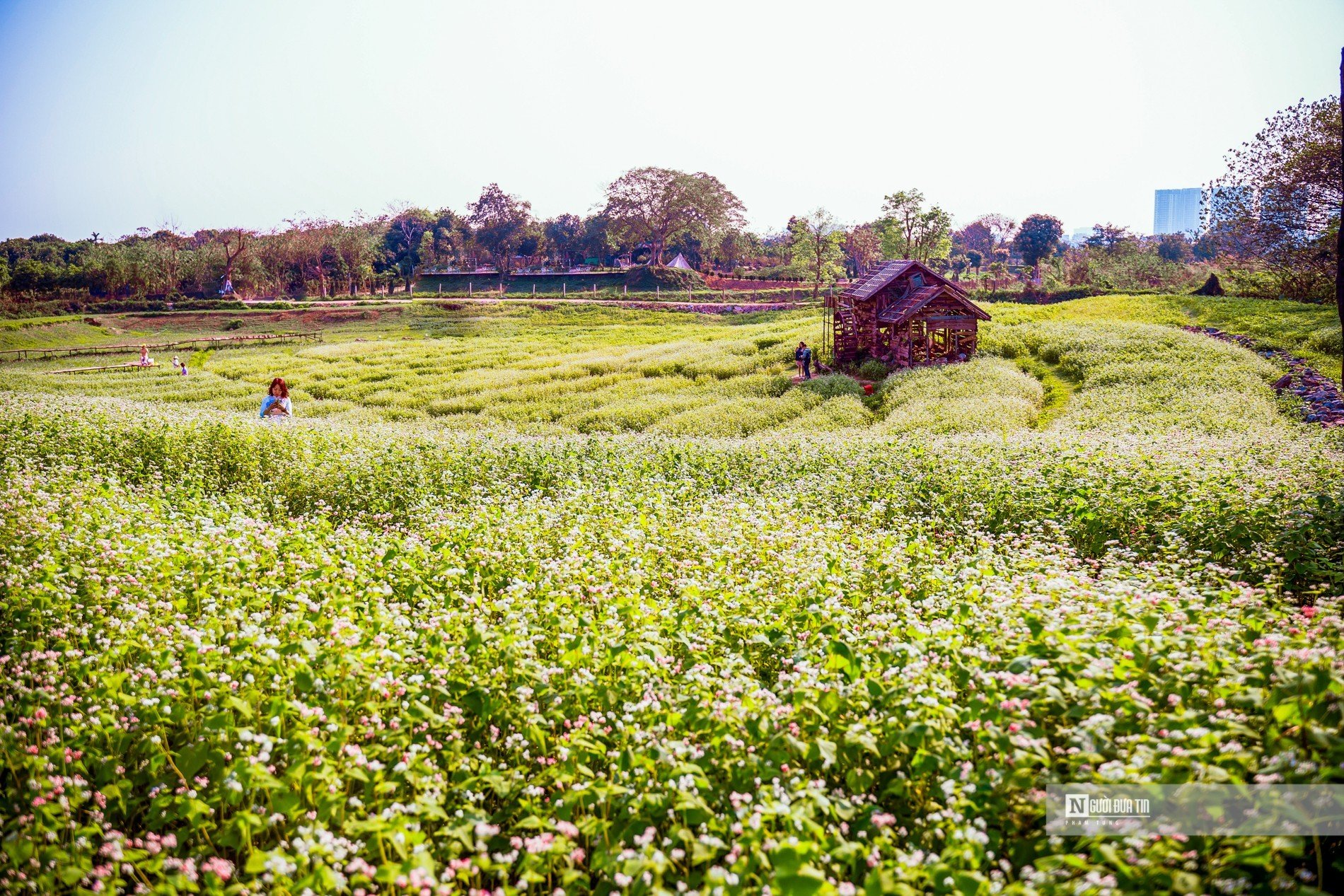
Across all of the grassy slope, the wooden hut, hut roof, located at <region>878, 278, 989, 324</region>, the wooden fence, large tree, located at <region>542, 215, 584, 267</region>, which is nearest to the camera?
the grassy slope

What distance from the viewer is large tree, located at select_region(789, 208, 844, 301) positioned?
221 feet

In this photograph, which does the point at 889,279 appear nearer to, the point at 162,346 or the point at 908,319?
the point at 908,319

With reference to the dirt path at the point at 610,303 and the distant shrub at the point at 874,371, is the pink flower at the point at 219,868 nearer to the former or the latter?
the distant shrub at the point at 874,371

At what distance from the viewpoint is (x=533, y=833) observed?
4.42 meters

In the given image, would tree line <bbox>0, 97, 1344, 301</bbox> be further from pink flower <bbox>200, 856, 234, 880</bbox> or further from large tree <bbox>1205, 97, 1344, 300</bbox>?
pink flower <bbox>200, 856, 234, 880</bbox>

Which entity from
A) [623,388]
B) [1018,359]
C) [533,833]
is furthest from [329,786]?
[1018,359]

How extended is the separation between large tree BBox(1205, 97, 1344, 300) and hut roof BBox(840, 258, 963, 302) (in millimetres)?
19217

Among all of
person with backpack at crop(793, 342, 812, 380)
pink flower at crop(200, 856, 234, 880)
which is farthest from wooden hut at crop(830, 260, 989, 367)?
pink flower at crop(200, 856, 234, 880)

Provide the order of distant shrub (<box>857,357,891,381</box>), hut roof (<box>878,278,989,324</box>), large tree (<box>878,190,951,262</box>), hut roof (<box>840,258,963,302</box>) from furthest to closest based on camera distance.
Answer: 1. large tree (<box>878,190,951,262</box>)
2. hut roof (<box>840,258,963,302</box>)
3. distant shrub (<box>857,357,891,381</box>)
4. hut roof (<box>878,278,989,324</box>)

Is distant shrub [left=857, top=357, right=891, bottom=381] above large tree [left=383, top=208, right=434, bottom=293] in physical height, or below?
below

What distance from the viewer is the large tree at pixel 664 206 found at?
83.8 metres

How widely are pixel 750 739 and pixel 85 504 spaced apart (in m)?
8.57

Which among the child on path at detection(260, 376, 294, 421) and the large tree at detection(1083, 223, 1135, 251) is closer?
the child on path at detection(260, 376, 294, 421)

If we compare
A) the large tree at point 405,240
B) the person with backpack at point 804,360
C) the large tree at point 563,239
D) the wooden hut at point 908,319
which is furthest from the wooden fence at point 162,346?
the large tree at point 563,239
